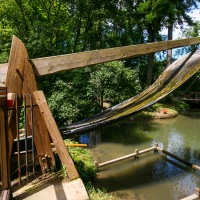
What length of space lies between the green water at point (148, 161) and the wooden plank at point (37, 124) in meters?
2.71

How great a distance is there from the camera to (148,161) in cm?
702

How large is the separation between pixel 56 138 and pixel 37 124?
39 centimetres

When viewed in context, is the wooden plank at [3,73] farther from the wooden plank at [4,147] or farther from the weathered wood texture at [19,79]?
the wooden plank at [4,147]

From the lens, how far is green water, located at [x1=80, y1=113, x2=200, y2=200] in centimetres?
540

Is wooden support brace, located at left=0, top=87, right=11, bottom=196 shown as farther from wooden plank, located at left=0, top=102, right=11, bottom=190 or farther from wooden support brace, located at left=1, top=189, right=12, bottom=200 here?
wooden support brace, located at left=1, top=189, right=12, bottom=200

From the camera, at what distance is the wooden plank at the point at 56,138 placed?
8.85ft

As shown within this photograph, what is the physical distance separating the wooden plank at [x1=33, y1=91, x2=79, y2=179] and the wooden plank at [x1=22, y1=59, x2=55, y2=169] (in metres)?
0.11

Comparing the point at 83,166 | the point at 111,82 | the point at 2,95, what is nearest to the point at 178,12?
the point at 111,82

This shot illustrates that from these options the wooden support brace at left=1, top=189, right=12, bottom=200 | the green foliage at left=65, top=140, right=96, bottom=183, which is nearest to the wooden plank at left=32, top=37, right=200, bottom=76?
the wooden support brace at left=1, top=189, right=12, bottom=200

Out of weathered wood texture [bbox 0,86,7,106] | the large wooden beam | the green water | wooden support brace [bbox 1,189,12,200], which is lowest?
the green water

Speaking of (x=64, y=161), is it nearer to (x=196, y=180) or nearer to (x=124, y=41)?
(x=196, y=180)

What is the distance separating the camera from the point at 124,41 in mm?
16094

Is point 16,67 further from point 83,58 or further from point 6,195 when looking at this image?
point 6,195

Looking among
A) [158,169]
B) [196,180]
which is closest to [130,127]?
[158,169]
